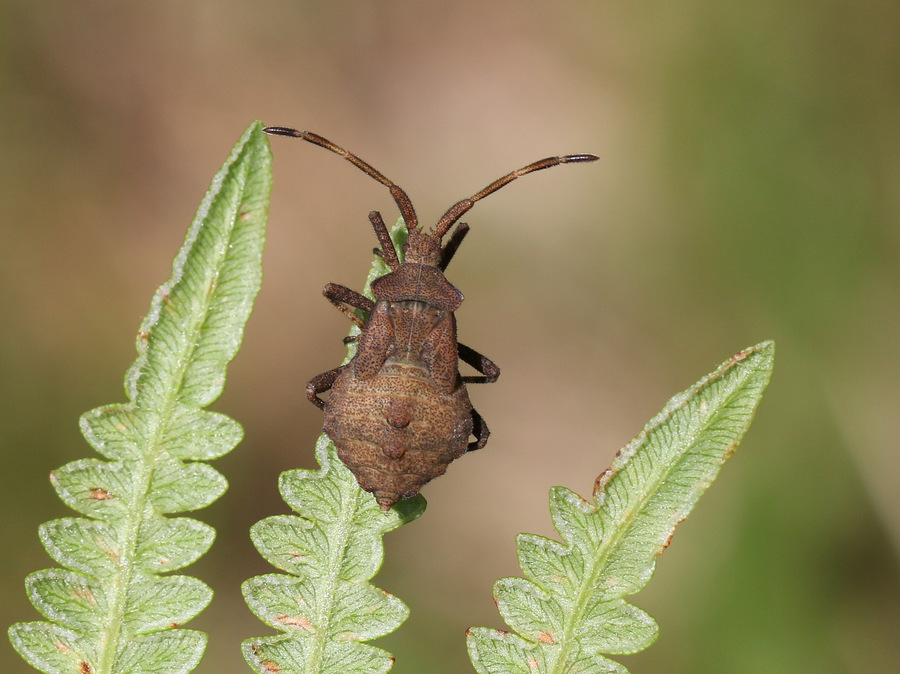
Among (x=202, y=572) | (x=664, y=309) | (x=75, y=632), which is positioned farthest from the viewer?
(x=664, y=309)

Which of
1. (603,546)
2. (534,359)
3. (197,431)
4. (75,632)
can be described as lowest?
(75,632)

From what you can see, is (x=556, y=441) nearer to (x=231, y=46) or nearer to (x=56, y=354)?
(x=56, y=354)

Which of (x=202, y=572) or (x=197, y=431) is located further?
(x=202, y=572)

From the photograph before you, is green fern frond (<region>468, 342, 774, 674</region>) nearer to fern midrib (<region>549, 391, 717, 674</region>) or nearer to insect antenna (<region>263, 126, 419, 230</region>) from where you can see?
fern midrib (<region>549, 391, 717, 674</region>)

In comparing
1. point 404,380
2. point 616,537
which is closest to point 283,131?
point 404,380

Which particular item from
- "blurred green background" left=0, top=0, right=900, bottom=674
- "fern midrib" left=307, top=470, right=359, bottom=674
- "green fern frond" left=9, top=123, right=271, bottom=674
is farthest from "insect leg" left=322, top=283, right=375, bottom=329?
"blurred green background" left=0, top=0, right=900, bottom=674

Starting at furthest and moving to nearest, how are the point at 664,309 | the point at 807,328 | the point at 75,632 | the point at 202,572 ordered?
the point at 664,309, the point at 807,328, the point at 202,572, the point at 75,632

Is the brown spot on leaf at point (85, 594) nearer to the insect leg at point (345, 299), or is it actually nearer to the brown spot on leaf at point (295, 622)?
the brown spot on leaf at point (295, 622)

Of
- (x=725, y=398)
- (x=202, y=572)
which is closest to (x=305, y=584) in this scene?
(x=725, y=398)
